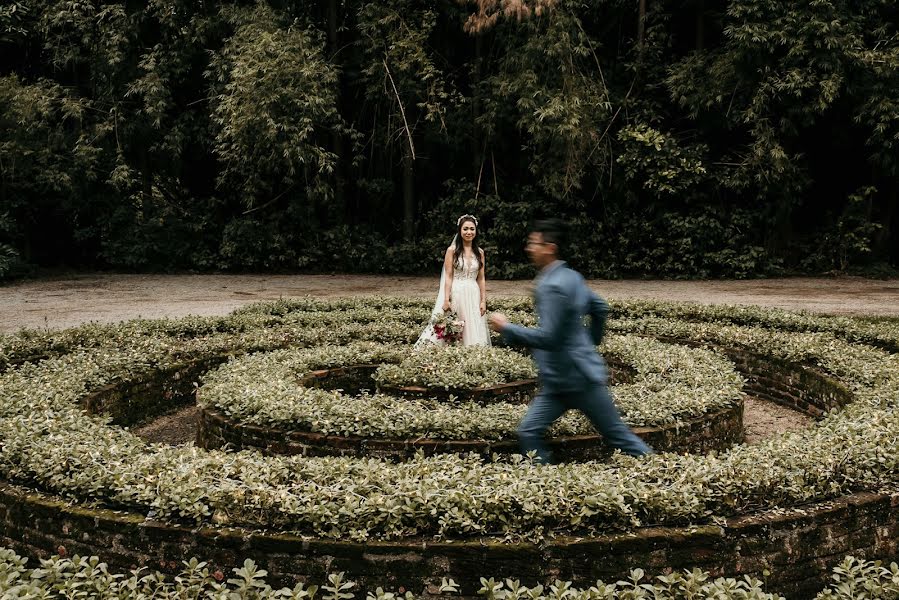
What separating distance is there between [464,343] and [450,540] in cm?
580

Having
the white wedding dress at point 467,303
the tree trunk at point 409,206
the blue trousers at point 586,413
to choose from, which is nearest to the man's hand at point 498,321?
the blue trousers at point 586,413

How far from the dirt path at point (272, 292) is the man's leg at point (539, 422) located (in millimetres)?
10821

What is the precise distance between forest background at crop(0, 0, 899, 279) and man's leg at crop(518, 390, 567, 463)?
14414 mm

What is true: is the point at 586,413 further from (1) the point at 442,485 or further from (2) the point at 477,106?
(2) the point at 477,106

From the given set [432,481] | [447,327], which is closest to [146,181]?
[447,327]

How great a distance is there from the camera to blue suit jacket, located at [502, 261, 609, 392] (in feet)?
16.6

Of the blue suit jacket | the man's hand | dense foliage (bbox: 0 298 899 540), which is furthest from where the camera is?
the blue suit jacket

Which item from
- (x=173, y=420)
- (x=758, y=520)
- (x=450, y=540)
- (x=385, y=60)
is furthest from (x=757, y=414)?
(x=385, y=60)

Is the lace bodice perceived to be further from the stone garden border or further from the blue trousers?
the stone garden border

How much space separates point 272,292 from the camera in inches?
749

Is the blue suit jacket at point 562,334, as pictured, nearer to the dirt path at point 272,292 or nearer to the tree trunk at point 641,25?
the dirt path at point 272,292

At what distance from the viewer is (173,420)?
8.39 m

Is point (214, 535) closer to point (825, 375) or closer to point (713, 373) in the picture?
point (713, 373)

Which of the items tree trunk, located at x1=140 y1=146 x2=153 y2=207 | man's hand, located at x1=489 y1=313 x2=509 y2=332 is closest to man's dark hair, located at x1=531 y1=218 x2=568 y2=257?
man's hand, located at x1=489 y1=313 x2=509 y2=332
